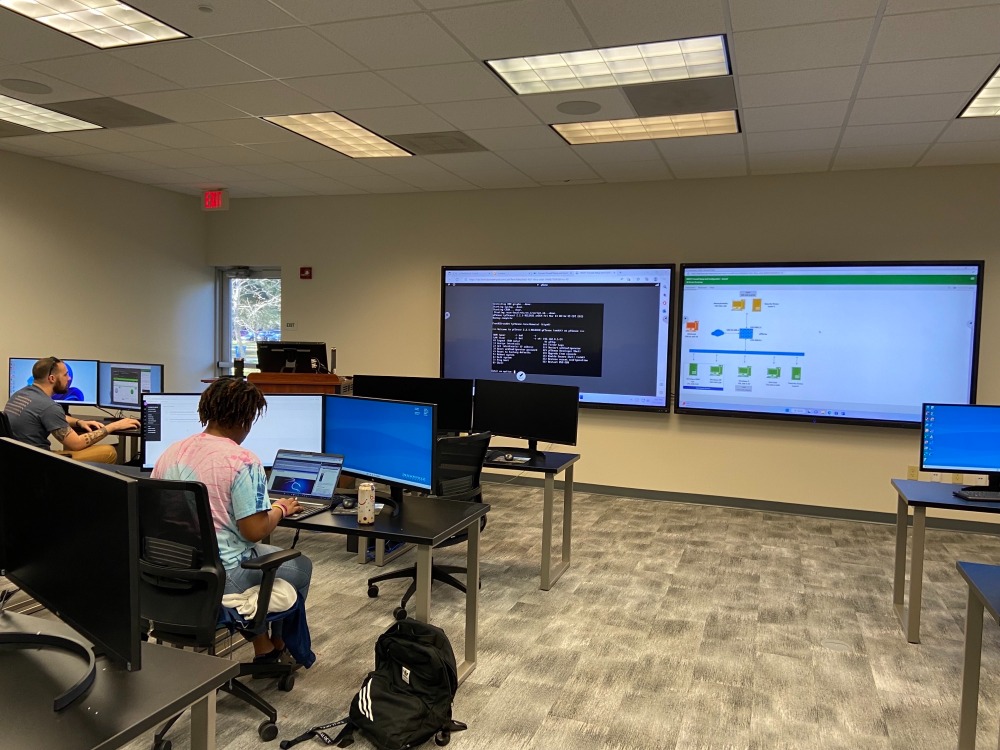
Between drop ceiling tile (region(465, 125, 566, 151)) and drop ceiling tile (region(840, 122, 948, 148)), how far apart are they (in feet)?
6.34

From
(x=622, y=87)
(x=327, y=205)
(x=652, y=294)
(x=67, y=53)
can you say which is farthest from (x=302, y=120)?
(x=652, y=294)

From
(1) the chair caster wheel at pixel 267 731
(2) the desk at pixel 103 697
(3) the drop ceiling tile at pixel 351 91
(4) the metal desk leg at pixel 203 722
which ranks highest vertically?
(3) the drop ceiling tile at pixel 351 91

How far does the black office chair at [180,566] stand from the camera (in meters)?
2.25

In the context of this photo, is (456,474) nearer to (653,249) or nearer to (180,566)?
(180,566)

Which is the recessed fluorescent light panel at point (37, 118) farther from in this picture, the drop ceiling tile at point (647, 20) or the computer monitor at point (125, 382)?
the drop ceiling tile at point (647, 20)

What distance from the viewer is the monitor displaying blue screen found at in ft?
9.84

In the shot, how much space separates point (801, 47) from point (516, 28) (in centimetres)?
133

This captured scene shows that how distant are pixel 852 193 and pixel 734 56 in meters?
2.82

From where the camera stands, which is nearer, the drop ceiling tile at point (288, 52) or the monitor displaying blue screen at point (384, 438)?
the monitor displaying blue screen at point (384, 438)

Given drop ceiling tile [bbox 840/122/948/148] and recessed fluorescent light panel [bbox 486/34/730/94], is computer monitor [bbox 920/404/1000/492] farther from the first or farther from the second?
recessed fluorescent light panel [bbox 486/34/730/94]

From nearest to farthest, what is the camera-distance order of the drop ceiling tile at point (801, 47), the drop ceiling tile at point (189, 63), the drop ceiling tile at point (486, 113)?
the drop ceiling tile at point (801, 47)
the drop ceiling tile at point (189, 63)
the drop ceiling tile at point (486, 113)

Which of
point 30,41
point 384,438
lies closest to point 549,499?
point 384,438

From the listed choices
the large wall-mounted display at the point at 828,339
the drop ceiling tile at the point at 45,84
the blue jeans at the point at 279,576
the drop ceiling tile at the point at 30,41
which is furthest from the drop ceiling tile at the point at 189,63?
the large wall-mounted display at the point at 828,339

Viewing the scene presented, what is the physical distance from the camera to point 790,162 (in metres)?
5.51
